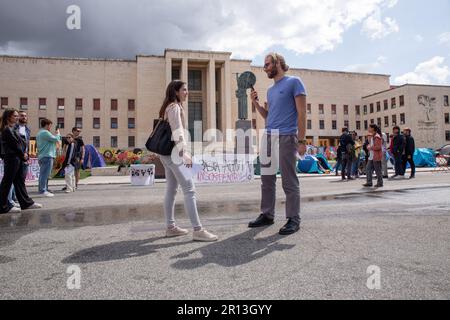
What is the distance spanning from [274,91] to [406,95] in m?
62.8

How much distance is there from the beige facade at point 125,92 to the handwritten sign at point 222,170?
130ft

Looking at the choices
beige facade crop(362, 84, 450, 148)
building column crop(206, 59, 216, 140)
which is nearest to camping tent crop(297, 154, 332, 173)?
building column crop(206, 59, 216, 140)

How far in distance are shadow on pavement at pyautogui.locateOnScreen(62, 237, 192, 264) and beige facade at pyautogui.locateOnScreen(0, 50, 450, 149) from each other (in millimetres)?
50432

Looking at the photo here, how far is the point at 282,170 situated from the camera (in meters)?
4.07

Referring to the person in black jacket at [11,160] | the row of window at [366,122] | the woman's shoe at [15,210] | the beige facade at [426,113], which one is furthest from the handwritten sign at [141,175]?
the row of window at [366,122]

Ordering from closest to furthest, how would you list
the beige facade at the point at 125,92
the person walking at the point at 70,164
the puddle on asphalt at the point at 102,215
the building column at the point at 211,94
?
the puddle on asphalt at the point at 102,215
the person walking at the point at 70,164
the building column at the point at 211,94
the beige facade at the point at 125,92

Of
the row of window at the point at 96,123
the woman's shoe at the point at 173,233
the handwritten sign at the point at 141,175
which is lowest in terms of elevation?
the woman's shoe at the point at 173,233

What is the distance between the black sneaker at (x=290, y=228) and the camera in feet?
12.1

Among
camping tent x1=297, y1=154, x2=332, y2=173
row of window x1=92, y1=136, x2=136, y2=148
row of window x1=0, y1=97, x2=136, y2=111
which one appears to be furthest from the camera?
row of window x1=92, y1=136, x2=136, y2=148

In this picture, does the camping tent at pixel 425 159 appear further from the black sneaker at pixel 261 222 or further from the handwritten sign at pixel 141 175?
the black sneaker at pixel 261 222

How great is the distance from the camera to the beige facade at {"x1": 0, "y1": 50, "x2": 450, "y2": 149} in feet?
183

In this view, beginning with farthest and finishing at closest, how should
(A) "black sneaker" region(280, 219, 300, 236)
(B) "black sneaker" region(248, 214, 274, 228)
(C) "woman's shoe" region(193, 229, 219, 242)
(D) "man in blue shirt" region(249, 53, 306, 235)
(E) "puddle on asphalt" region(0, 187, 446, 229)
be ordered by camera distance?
(E) "puddle on asphalt" region(0, 187, 446, 229), (B) "black sneaker" region(248, 214, 274, 228), (D) "man in blue shirt" region(249, 53, 306, 235), (A) "black sneaker" region(280, 219, 300, 236), (C) "woman's shoe" region(193, 229, 219, 242)

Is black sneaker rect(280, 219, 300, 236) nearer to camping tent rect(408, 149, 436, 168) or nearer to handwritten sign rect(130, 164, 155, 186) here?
handwritten sign rect(130, 164, 155, 186)

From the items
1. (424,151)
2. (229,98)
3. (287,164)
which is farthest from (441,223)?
(229,98)
